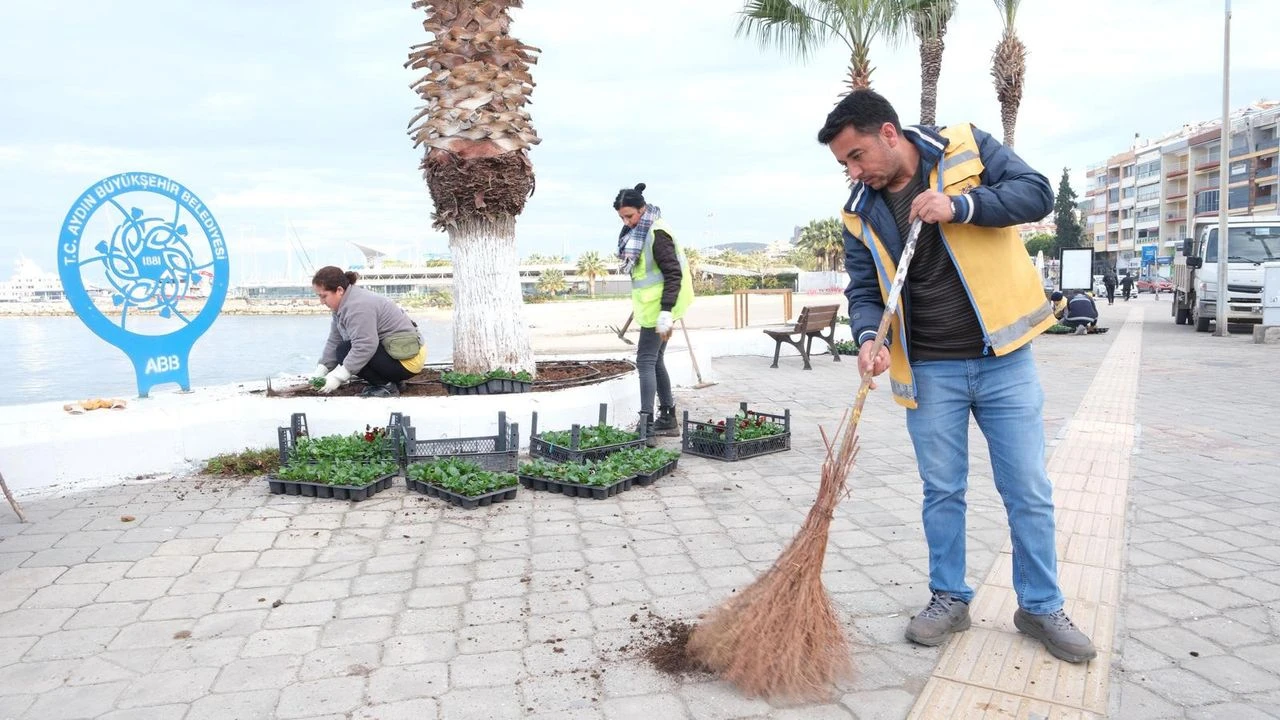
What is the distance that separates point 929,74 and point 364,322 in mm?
13680

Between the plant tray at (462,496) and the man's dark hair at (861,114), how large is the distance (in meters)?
2.98

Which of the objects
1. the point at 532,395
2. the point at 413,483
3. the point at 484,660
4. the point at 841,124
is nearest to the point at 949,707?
the point at 484,660

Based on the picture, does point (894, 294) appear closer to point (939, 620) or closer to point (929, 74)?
point (939, 620)

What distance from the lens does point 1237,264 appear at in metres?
16.2

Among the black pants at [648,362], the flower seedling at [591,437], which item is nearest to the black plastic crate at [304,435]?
the flower seedling at [591,437]

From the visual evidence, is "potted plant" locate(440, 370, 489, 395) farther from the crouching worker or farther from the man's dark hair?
the crouching worker

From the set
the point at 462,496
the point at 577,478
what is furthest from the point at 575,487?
the point at 462,496

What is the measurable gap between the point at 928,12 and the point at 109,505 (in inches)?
599

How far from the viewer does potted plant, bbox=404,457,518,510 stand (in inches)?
186

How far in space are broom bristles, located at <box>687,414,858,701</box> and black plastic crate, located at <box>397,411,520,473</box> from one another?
8.96 feet

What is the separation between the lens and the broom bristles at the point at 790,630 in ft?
8.61

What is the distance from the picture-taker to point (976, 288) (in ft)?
Answer: 9.04

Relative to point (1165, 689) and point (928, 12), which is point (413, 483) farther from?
point (928, 12)

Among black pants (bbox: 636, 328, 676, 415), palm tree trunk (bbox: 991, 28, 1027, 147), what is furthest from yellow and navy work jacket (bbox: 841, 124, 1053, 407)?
palm tree trunk (bbox: 991, 28, 1027, 147)
